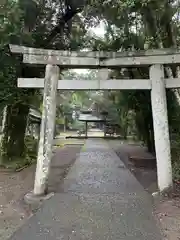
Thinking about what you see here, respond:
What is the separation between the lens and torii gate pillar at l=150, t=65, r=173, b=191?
19.8 ft

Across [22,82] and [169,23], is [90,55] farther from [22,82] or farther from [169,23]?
[169,23]

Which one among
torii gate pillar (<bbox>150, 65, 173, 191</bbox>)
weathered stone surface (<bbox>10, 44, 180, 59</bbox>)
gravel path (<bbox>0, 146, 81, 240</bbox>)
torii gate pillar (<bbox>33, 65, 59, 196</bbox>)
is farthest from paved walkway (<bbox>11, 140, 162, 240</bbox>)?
weathered stone surface (<bbox>10, 44, 180, 59</bbox>)

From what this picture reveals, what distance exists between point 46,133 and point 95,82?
1.63m

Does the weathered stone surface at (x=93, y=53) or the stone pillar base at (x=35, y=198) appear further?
the weathered stone surface at (x=93, y=53)

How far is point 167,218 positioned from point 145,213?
1.50ft

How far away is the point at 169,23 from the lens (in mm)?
8070

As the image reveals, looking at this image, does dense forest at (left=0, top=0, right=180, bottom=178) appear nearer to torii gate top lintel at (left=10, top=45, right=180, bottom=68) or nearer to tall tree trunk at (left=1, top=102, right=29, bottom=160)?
tall tree trunk at (left=1, top=102, right=29, bottom=160)

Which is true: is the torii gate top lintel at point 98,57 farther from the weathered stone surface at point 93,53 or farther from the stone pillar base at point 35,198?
the stone pillar base at point 35,198

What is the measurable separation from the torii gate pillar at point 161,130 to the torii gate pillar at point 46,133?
2311 millimetres

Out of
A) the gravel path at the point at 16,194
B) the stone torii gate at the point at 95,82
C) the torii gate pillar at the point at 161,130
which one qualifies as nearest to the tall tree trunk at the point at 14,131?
the gravel path at the point at 16,194

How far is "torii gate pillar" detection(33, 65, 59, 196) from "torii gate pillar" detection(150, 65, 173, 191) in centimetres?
231

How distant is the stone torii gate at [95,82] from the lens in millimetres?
6137

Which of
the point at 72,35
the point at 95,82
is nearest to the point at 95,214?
the point at 95,82

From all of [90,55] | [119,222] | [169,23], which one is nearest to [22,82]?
[90,55]
